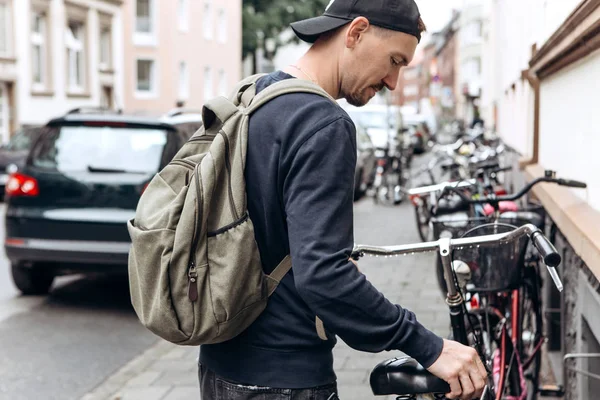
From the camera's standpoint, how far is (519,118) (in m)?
11.4

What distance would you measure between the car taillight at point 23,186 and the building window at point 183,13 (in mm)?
36469

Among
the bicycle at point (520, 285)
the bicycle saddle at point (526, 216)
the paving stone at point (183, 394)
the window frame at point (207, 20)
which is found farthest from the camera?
the window frame at point (207, 20)

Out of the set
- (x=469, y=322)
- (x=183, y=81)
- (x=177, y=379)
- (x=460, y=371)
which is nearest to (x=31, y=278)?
(x=177, y=379)

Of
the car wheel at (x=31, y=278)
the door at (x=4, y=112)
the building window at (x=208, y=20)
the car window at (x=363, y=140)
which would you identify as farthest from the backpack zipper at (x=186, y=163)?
the building window at (x=208, y=20)

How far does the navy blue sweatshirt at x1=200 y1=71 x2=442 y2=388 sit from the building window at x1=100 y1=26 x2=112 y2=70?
34.9 m

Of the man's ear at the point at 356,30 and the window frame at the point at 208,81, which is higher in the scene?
the window frame at the point at 208,81

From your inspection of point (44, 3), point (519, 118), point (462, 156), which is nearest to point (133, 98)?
point (44, 3)

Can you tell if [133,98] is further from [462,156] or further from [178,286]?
[178,286]

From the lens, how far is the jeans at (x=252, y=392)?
2.17 metres

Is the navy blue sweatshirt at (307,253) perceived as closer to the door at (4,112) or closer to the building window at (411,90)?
the door at (4,112)

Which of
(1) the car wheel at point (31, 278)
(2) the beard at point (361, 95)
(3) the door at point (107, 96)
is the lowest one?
(1) the car wheel at point (31, 278)

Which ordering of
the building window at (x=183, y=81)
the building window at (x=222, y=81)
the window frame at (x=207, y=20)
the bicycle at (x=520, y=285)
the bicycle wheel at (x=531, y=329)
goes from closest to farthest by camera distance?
the bicycle at (x=520, y=285), the bicycle wheel at (x=531, y=329), the building window at (x=183, y=81), the window frame at (x=207, y=20), the building window at (x=222, y=81)

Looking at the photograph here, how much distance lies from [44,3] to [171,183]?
29157mm

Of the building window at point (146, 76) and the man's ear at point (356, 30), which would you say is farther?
the building window at point (146, 76)
